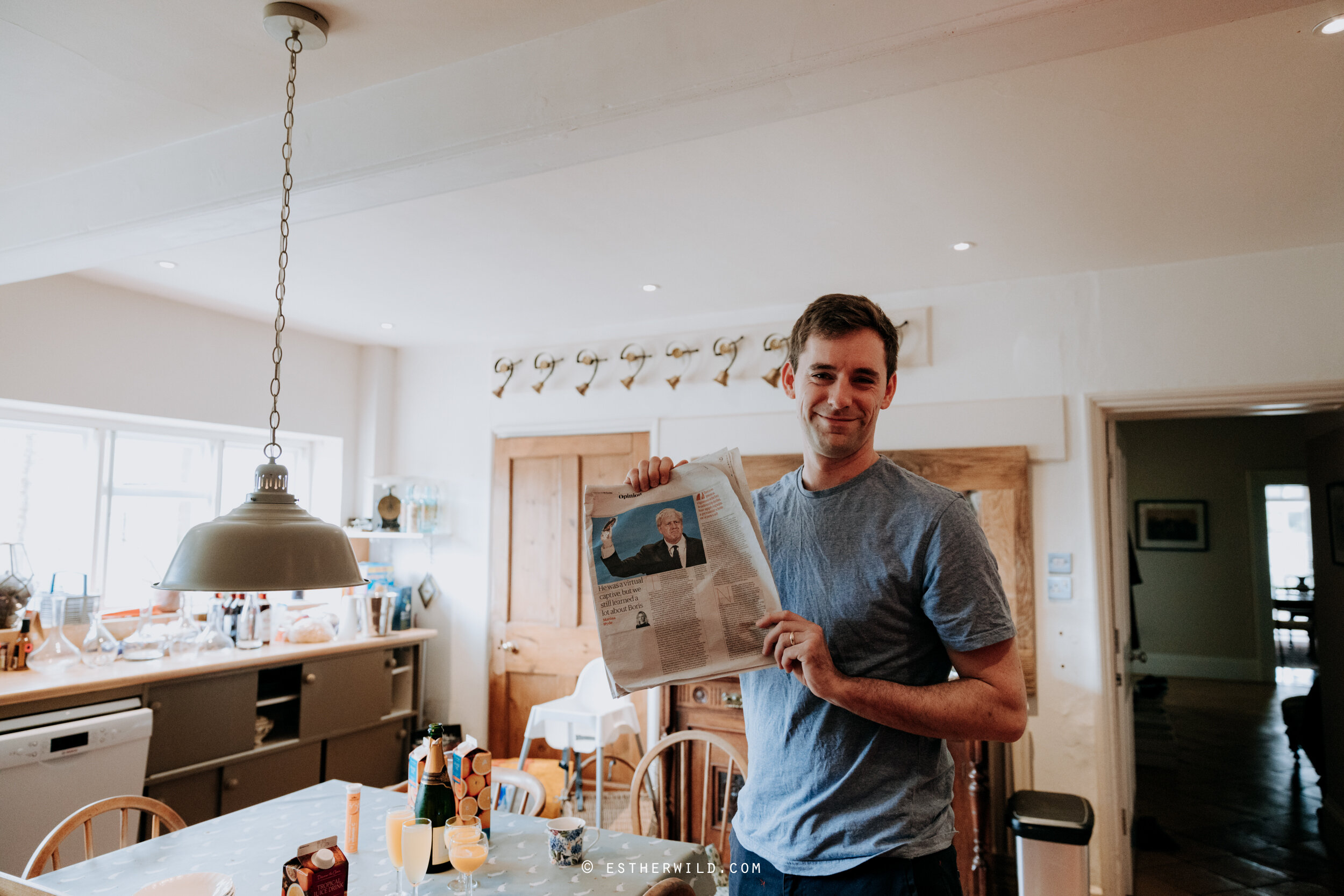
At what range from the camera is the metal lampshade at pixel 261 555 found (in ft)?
4.52

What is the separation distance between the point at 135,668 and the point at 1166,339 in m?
4.28

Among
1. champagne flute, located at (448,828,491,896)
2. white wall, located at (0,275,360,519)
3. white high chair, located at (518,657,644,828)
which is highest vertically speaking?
white wall, located at (0,275,360,519)

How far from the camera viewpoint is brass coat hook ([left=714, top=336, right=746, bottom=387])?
3885 millimetres

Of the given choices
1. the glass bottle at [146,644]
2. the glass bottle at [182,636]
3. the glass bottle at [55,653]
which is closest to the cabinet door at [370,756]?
the glass bottle at [182,636]

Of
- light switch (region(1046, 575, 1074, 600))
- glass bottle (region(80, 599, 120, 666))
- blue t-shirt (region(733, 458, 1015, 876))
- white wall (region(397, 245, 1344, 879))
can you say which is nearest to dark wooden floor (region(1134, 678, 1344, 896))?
white wall (region(397, 245, 1344, 879))

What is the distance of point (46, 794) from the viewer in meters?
2.64

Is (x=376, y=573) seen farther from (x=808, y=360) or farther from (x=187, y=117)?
(x=808, y=360)

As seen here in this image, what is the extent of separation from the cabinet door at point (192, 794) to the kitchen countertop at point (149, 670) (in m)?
0.42

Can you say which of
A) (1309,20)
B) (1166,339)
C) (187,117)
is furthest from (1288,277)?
(187,117)

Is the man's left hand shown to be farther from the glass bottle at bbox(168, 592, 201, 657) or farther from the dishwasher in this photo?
the glass bottle at bbox(168, 592, 201, 657)

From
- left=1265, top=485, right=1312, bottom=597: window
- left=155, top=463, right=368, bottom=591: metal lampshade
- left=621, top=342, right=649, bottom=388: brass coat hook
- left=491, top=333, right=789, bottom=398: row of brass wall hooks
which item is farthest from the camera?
left=1265, top=485, right=1312, bottom=597: window

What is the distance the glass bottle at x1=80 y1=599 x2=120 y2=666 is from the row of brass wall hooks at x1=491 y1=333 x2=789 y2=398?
2.11 meters

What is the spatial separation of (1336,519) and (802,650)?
4.33 meters

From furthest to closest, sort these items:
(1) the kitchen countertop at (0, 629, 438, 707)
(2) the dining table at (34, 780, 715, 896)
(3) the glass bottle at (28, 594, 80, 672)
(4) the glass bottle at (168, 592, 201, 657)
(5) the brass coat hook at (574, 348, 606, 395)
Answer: (5) the brass coat hook at (574, 348, 606, 395) < (4) the glass bottle at (168, 592, 201, 657) < (3) the glass bottle at (28, 594, 80, 672) < (1) the kitchen countertop at (0, 629, 438, 707) < (2) the dining table at (34, 780, 715, 896)
